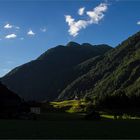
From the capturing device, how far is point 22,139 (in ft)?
83.0

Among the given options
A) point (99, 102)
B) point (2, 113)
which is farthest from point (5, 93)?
point (99, 102)

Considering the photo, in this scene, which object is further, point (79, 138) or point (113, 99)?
point (113, 99)

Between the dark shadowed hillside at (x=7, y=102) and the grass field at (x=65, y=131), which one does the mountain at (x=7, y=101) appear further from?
the grass field at (x=65, y=131)

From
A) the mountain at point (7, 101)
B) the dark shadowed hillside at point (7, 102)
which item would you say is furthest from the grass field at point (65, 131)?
the mountain at point (7, 101)

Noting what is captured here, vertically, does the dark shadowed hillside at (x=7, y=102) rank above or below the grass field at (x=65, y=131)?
above

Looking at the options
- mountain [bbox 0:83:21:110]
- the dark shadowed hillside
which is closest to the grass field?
the dark shadowed hillside

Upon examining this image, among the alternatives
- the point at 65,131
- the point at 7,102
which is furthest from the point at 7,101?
the point at 65,131

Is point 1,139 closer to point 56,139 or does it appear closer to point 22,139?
point 22,139

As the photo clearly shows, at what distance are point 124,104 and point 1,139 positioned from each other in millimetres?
130890

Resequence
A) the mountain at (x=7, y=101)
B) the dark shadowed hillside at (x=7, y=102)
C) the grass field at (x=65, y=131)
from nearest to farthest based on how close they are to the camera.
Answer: the grass field at (x=65, y=131) → the dark shadowed hillside at (x=7, y=102) → the mountain at (x=7, y=101)

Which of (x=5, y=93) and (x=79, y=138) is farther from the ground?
(x=5, y=93)

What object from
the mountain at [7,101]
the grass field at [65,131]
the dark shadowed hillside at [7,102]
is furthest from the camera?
the mountain at [7,101]

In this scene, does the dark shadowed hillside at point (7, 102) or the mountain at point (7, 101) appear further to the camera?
the mountain at point (7, 101)

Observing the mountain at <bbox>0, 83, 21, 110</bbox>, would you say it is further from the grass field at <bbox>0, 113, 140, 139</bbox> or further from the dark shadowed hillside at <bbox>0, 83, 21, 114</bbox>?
the grass field at <bbox>0, 113, 140, 139</bbox>
